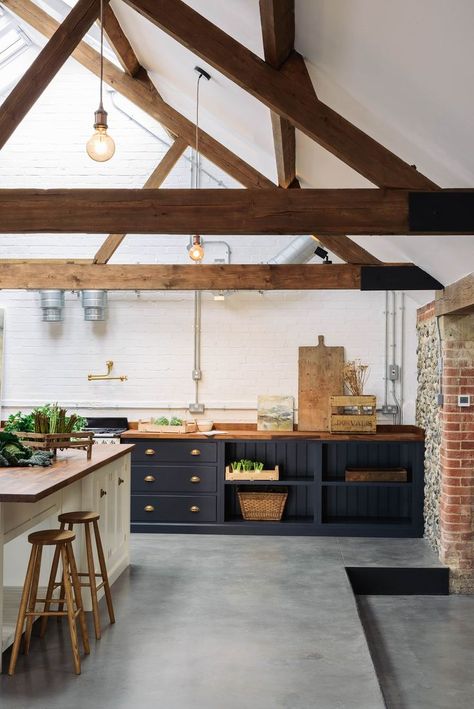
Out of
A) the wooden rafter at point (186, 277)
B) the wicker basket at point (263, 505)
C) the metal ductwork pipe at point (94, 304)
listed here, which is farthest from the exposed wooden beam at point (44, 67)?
the wicker basket at point (263, 505)

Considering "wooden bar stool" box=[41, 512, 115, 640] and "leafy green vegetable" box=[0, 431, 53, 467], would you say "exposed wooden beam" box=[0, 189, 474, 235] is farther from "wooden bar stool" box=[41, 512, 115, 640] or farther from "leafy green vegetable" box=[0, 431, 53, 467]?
"wooden bar stool" box=[41, 512, 115, 640]

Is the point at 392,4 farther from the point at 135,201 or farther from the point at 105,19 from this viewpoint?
the point at 105,19

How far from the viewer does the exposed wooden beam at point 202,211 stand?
4.35m

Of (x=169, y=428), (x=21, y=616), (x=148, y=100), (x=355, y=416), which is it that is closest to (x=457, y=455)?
(x=355, y=416)

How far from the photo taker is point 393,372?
8.87m

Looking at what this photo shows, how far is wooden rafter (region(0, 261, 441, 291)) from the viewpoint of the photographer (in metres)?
7.55

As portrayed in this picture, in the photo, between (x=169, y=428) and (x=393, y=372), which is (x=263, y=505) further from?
(x=393, y=372)

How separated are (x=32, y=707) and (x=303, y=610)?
7.43 feet

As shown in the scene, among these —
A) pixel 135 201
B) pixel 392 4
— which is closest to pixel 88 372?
pixel 135 201

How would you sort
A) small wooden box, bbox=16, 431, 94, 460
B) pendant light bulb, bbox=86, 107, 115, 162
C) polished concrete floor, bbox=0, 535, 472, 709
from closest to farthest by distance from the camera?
polished concrete floor, bbox=0, 535, 472, 709 < pendant light bulb, bbox=86, 107, 115, 162 < small wooden box, bbox=16, 431, 94, 460

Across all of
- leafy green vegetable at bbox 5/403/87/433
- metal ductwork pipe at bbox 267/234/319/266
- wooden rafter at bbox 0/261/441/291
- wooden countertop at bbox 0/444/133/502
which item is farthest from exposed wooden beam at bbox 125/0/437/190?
metal ductwork pipe at bbox 267/234/319/266

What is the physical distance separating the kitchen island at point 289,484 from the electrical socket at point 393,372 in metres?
0.57

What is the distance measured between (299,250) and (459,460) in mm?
2662

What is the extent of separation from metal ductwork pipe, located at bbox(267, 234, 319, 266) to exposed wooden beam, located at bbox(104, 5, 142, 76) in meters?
2.38
